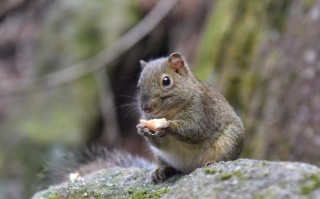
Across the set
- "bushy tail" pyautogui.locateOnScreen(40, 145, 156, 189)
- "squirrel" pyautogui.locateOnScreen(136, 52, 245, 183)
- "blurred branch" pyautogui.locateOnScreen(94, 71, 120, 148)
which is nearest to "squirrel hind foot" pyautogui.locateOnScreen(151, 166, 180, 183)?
"squirrel" pyautogui.locateOnScreen(136, 52, 245, 183)

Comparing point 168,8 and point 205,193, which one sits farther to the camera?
point 168,8

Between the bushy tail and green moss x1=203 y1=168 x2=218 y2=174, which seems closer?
green moss x1=203 y1=168 x2=218 y2=174

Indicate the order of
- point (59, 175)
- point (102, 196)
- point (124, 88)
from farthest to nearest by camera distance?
1. point (124, 88)
2. point (59, 175)
3. point (102, 196)

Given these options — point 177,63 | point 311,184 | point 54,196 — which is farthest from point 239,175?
point 177,63

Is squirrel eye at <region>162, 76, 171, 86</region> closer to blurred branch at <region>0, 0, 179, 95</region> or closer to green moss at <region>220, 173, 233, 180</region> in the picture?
green moss at <region>220, 173, 233, 180</region>

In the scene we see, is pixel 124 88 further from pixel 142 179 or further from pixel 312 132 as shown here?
pixel 142 179

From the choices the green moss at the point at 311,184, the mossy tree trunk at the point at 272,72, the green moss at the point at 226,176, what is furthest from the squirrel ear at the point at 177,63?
the mossy tree trunk at the point at 272,72

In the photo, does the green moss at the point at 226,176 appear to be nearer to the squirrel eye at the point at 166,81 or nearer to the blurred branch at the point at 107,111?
the squirrel eye at the point at 166,81

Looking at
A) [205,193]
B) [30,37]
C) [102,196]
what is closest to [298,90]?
[102,196]
